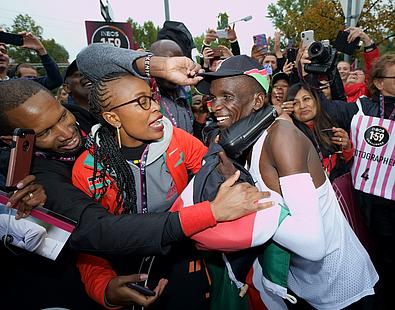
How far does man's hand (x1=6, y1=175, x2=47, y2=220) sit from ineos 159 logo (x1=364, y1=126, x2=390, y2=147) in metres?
2.79

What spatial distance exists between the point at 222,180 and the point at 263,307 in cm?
86

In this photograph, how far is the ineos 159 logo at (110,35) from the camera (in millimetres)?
3969

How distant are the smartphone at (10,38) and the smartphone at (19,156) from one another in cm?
212

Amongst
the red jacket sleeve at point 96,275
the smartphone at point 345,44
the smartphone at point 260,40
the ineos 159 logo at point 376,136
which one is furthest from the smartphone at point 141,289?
the smartphone at point 260,40

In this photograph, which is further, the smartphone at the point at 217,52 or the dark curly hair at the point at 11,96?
the smartphone at the point at 217,52

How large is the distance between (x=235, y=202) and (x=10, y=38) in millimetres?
2905

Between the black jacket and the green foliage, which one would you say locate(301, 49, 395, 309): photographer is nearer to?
the black jacket

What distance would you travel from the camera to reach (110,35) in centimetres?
402

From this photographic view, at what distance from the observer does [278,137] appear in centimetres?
134

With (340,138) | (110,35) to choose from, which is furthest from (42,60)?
(340,138)

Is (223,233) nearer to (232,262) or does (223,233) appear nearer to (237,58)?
(232,262)

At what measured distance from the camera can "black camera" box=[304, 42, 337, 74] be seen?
3033 millimetres

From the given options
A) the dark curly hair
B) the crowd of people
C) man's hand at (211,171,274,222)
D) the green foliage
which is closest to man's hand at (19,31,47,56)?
the crowd of people

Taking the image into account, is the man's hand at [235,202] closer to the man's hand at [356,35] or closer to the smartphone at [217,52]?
the smartphone at [217,52]
